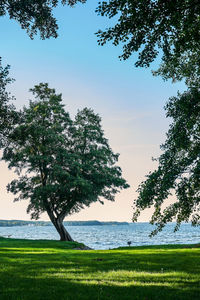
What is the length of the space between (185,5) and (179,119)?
8.17 metres

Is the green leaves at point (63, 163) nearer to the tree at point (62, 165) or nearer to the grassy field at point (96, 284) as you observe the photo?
the tree at point (62, 165)

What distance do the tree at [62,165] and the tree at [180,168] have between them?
1981 centimetres

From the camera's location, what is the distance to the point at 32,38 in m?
14.3

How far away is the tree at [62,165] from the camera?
37.0 metres

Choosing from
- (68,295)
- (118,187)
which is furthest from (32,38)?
(118,187)

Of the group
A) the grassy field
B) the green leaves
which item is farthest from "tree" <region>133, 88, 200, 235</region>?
the green leaves

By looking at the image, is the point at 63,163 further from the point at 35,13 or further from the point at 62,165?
the point at 35,13

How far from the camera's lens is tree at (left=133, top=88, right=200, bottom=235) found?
1537cm

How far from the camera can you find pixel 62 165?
38625 millimetres

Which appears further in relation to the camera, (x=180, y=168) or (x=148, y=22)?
(x=180, y=168)

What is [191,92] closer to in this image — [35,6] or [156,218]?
[156,218]

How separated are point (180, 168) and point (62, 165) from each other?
81.1ft

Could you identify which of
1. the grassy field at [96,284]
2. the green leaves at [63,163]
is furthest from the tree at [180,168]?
the green leaves at [63,163]

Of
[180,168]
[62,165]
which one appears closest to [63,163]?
[62,165]
